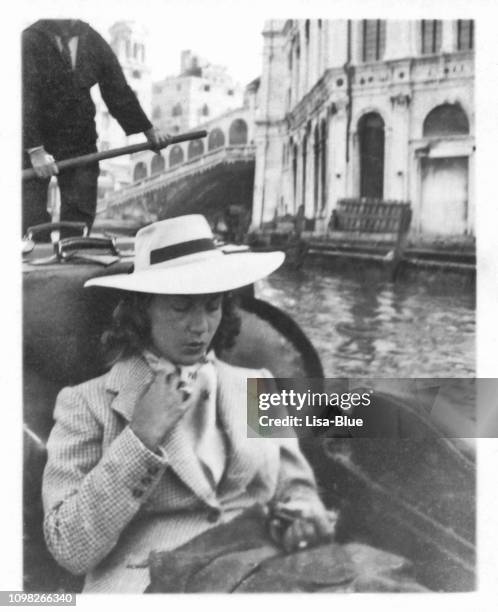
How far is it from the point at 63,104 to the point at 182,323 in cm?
80

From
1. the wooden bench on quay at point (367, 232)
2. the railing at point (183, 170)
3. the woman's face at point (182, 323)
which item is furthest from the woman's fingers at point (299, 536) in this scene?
the railing at point (183, 170)

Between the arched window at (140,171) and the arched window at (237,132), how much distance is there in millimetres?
311

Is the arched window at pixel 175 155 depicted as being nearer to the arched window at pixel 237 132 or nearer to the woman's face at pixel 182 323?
the arched window at pixel 237 132

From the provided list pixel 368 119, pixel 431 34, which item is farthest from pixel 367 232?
pixel 431 34

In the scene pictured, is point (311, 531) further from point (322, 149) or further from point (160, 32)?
point (160, 32)

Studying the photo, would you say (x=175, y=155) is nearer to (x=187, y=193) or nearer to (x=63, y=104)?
(x=187, y=193)

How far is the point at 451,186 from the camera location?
2.36 metres

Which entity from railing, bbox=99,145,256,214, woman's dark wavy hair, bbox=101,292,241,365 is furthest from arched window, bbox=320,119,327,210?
woman's dark wavy hair, bbox=101,292,241,365

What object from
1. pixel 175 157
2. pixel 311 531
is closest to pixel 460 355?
pixel 311 531

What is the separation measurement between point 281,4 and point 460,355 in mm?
1279

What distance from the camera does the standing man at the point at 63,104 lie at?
7.30 feet

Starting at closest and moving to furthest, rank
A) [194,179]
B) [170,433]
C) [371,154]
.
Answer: [170,433] < [194,179] < [371,154]

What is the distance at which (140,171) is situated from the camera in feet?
7.61

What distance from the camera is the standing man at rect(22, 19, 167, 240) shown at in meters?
2.22
